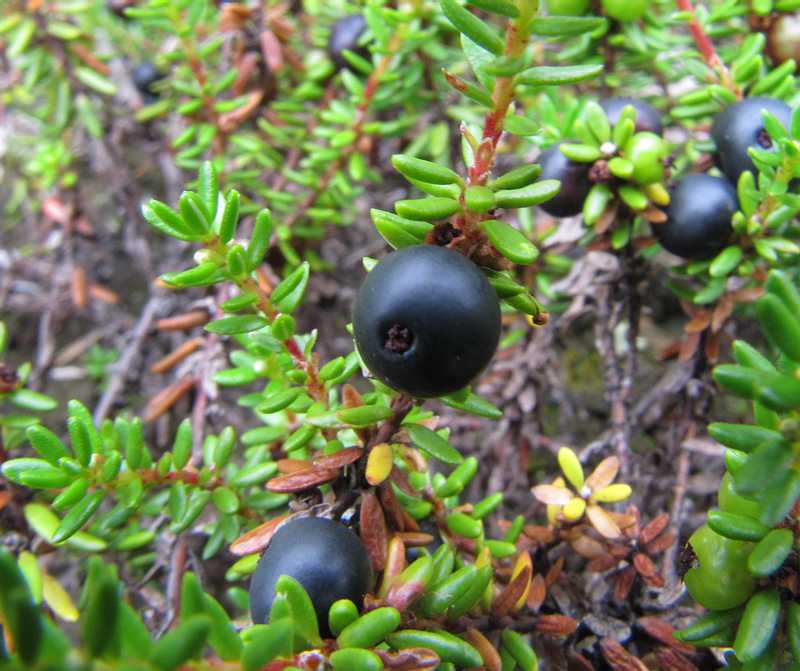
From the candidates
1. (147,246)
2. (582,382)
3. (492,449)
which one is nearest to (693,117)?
(582,382)

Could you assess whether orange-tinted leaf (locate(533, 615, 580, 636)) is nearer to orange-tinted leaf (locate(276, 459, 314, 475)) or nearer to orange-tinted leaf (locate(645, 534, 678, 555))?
orange-tinted leaf (locate(645, 534, 678, 555))

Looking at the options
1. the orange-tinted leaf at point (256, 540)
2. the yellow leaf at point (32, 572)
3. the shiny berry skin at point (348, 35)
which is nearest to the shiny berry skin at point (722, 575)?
the orange-tinted leaf at point (256, 540)

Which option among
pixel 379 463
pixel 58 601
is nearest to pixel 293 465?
pixel 379 463

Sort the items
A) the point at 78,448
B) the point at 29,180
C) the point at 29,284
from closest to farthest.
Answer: the point at 78,448 < the point at 29,284 < the point at 29,180

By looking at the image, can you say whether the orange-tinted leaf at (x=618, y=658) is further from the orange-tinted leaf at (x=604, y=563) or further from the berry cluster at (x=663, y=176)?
the berry cluster at (x=663, y=176)

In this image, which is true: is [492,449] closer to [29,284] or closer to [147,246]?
[147,246]

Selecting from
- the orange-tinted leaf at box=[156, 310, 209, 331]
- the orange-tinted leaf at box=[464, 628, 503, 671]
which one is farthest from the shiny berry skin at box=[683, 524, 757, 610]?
the orange-tinted leaf at box=[156, 310, 209, 331]

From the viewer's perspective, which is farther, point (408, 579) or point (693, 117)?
point (693, 117)
